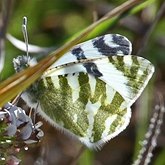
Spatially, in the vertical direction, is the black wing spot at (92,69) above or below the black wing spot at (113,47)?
below

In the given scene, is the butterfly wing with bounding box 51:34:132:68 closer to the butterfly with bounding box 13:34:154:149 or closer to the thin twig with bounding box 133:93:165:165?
the butterfly with bounding box 13:34:154:149

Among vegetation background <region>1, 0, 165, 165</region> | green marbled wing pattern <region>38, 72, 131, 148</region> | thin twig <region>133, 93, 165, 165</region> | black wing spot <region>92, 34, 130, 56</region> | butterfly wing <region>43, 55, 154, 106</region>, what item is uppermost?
black wing spot <region>92, 34, 130, 56</region>

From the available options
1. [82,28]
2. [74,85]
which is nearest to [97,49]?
[74,85]

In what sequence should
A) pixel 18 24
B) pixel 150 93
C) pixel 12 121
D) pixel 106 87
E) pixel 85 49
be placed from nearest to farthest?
1. pixel 12 121
2. pixel 85 49
3. pixel 106 87
4. pixel 150 93
5. pixel 18 24

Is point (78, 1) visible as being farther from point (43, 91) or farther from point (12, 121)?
point (12, 121)

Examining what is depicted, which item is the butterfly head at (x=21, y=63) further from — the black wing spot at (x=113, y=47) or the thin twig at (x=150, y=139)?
the thin twig at (x=150, y=139)

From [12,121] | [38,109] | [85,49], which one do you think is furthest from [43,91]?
[12,121]

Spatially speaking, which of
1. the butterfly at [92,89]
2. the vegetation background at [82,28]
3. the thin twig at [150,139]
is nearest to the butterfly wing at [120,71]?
the butterfly at [92,89]

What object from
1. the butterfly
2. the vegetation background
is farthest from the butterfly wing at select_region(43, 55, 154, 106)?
the vegetation background

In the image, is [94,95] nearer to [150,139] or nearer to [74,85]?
[74,85]
